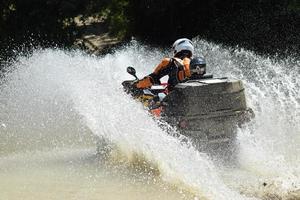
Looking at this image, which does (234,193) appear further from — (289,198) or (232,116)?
(232,116)

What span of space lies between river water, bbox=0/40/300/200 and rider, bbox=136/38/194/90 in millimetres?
493

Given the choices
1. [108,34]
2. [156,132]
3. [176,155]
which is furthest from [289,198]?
[108,34]

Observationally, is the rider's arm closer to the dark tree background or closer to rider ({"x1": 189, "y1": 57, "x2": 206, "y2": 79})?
rider ({"x1": 189, "y1": 57, "x2": 206, "y2": 79})

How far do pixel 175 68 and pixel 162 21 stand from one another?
49.4 ft

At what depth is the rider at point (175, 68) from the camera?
1105cm

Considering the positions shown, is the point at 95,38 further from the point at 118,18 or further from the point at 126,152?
the point at 126,152

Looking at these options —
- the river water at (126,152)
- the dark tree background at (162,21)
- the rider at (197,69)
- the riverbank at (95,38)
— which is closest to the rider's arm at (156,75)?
the river water at (126,152)

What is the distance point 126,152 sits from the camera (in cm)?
1072

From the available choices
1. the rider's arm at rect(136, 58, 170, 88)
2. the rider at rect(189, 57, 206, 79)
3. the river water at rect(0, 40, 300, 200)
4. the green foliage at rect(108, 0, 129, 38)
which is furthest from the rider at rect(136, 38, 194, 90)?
the green foliage at rect(108, 0, 129, 38)

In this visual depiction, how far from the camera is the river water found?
8797mm

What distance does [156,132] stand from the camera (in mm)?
9938

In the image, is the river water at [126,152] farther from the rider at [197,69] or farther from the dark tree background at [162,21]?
the dark tree background at [162,21]

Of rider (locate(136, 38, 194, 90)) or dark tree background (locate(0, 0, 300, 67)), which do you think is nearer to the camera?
rider (locate(136, 38, 194, 90))

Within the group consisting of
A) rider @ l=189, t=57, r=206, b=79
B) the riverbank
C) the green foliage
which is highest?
rider @ l=189, t=57, r=206, b=79
